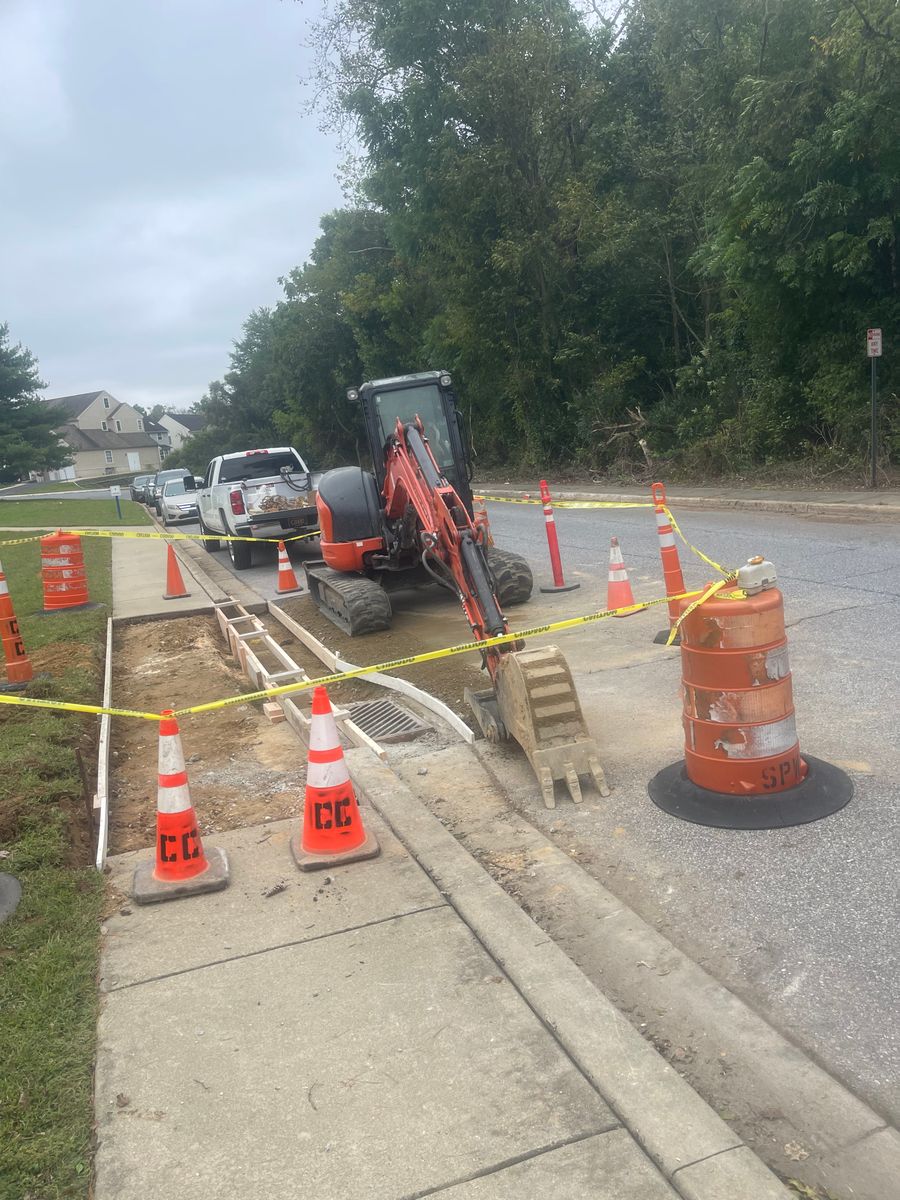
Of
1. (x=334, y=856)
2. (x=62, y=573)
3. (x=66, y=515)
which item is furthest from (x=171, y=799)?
(x=66, y=515)

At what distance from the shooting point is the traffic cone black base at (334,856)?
471 cm

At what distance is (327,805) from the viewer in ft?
15.8

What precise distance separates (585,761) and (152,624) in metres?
9.12

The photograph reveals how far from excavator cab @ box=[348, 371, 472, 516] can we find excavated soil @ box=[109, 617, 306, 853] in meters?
3.23

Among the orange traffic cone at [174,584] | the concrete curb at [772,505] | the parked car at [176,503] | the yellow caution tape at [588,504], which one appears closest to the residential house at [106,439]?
the parked car at [176,503]

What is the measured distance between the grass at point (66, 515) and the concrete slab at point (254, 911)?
2637 cm

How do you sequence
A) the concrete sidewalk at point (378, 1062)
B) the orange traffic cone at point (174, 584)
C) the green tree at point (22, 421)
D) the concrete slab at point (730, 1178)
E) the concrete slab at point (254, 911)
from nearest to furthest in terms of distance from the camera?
the concrete slab at point (730, 1178)
the concrete sidewalk at point (378, 1062)
the concrete slab at point (254, 911)
the orange traffic cone at point (174, 584)
the green tree at point (22, 421)

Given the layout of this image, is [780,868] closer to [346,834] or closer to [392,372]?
[346,834]

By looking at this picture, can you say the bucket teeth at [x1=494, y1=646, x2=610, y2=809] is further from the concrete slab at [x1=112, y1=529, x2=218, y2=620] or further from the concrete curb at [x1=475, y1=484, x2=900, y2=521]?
the concrete curb at [x1=475, y1=484, x2=900, y2=521]

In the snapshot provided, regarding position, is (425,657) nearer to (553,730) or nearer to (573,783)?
(553,730)

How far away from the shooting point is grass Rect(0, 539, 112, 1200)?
2887 mm

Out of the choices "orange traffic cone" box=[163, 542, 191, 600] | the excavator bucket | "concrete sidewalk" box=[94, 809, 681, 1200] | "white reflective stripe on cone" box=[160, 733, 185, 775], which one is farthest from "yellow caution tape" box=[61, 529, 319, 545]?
"concrete sidewalk" box=[94, 809, 681, 1200]

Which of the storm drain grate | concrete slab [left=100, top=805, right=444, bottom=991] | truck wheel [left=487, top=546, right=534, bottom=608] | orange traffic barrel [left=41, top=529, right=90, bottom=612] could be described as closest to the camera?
concrete slab [left=100, top=805, right=444, bottom=991]

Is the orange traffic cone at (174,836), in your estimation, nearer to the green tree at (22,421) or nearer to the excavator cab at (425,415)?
the excavator cab at (425,415)
